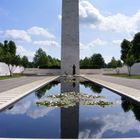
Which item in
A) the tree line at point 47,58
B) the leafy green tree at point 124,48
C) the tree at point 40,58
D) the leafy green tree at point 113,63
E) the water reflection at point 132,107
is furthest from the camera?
the leafy green tree at point 113,63

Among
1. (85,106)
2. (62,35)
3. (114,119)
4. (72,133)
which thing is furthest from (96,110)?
(62,35)

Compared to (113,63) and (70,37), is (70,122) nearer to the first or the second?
(70,37)

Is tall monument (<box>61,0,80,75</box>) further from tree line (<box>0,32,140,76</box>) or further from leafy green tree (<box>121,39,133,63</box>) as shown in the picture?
leafy green tree (<box>121,39,133,63</box>)

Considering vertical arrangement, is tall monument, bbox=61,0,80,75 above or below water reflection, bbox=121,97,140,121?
above

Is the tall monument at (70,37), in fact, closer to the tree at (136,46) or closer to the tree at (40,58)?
the tree at (136,46)

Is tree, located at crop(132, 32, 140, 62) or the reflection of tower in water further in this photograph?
tree, located at crop(132, 32, 140, 62)

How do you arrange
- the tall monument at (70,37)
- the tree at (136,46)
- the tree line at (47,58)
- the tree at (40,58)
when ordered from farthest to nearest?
the tree at (40,58) → the tree at (136,46) → the tree line at (47,58) → the tall monument at (70,37)

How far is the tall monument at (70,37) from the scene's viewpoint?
Answer: 42125 millimetres

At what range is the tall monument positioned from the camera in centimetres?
4212

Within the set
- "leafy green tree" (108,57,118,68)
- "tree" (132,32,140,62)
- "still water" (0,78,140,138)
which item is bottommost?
"still water" (0,78,140,138)

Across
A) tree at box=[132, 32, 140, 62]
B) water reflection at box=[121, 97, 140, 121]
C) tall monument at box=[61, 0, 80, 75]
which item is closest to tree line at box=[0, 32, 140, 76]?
tree at box=[132, 32, 140, 62]

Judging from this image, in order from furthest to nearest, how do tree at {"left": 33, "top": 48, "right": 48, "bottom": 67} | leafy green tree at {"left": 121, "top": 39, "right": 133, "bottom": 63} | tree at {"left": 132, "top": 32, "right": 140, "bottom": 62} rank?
tree at {"left": 33, "top": 48, "right": 48, "bottom": 67}
leafy green tree at {"left": 121, "top": 39, "right": 133, "bottom": 63}
tree at {"left": 132, "top": 32, "right": 140, "bottom": 62}

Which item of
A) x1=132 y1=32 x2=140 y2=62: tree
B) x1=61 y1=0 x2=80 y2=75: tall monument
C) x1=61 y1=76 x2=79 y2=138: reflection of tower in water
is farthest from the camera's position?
x1=132 y1=32 x2=140 y2=62: tree

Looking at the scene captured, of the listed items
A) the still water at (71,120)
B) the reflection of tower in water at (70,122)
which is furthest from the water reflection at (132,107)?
the reflection of tower in water at (70,122)
